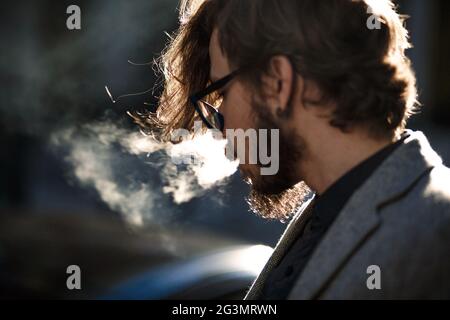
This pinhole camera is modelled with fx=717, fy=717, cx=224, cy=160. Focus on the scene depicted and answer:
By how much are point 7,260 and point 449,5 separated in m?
8.86

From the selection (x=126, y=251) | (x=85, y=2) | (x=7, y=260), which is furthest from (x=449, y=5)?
(x=126, y=251)

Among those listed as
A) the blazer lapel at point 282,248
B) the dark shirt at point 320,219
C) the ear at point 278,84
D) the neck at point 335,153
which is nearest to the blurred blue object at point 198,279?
the blazer lapel at point 282,248

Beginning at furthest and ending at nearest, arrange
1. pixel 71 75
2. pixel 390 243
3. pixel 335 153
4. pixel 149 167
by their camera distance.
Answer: pixel 71 75, pixel 149 167, pixel 335 153, pixel 390 243

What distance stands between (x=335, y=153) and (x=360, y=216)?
28 cm

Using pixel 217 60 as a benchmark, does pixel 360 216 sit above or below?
below

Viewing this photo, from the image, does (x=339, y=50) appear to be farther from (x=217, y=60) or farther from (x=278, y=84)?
(x=217, y=60)

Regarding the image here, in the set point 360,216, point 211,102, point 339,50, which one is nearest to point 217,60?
point 211,102

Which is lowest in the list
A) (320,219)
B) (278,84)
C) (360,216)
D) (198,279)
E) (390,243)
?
(390,243)

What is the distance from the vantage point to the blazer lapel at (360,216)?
207cm

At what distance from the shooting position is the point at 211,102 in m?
2.70

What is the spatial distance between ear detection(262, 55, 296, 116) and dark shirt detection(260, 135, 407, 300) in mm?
313

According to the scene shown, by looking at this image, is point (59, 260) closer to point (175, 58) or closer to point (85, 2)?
point (175, 58)

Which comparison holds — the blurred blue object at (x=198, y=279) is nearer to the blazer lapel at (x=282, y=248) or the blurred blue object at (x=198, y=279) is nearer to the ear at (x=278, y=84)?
the blazer lapel at (x=282, y=248)

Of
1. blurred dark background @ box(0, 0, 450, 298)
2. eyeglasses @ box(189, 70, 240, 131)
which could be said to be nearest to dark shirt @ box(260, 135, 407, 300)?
eyeglasses @ box(189, 70, 240, 131)
